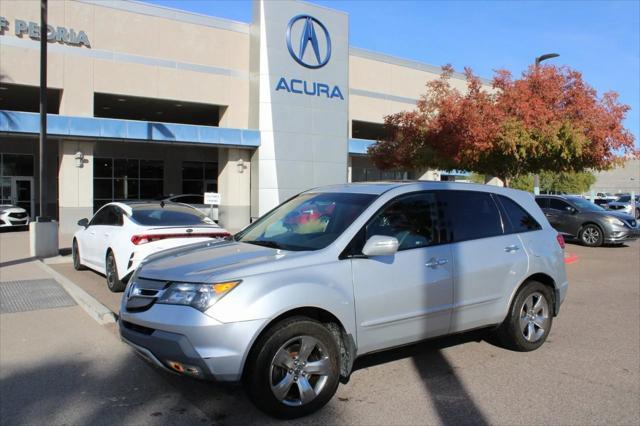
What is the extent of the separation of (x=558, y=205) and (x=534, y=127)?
19.1ft

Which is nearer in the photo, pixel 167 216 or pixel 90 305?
pixel 90 305

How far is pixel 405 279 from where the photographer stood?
4.69 metres

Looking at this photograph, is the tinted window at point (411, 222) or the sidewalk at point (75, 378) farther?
the tinted window at point (411, 222)

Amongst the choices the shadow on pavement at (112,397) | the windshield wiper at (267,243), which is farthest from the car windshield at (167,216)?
the windshield wiper at (267,243)

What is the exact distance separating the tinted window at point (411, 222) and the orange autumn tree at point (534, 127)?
30.8ft

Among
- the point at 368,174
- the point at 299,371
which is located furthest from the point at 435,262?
the point at 368,174

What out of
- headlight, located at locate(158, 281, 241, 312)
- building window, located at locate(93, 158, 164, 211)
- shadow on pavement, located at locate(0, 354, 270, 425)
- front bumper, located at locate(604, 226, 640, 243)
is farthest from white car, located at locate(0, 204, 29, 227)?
front bumper, located at locate(604, 226, 640, 243)

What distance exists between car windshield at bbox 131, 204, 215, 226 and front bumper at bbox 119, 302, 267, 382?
4.92m

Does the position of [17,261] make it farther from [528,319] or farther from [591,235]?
[591,235]

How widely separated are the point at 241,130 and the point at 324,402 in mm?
20762

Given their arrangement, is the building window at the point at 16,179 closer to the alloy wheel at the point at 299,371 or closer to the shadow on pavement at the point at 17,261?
the shadow on pavement at the point at 17,261

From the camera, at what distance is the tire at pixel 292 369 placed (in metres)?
3.90

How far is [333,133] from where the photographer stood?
2644 centimetres

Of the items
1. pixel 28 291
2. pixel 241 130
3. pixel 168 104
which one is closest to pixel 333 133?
pixel 241 130
